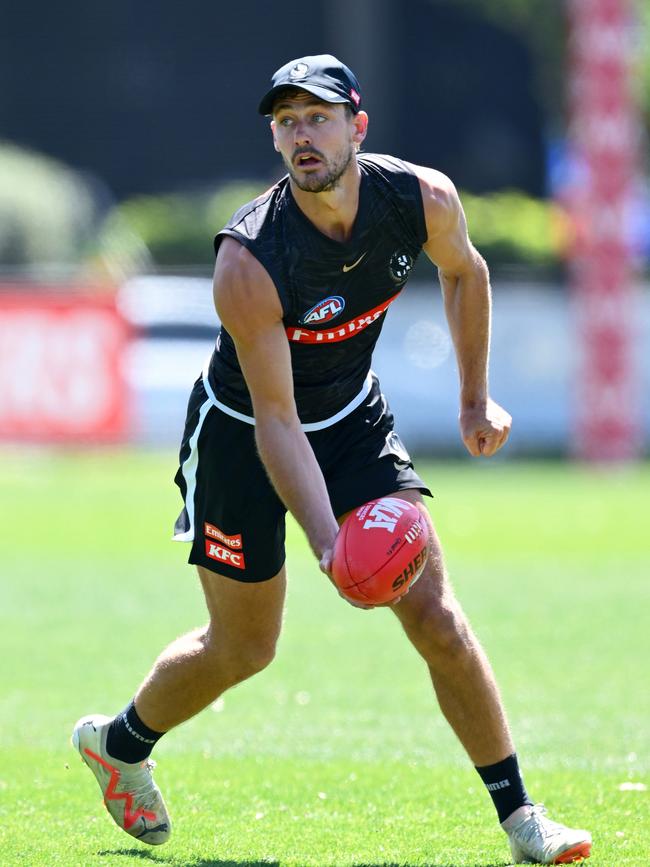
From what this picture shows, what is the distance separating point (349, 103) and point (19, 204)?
22360 millimetres

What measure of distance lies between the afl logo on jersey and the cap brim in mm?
664

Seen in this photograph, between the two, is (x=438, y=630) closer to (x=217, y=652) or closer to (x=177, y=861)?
(x=217, y=652)

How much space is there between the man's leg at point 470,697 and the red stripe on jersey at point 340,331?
2.51 ft

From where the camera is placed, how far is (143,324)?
794 inches

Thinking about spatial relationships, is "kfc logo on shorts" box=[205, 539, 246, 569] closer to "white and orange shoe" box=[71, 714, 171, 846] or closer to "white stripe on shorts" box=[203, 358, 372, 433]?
"white stripe on shorts" box=[203, 358, 372, 433]

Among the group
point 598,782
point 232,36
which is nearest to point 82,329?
point 598,782

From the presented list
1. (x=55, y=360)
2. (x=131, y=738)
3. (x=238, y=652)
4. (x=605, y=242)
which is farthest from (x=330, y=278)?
(x=605, y=242)

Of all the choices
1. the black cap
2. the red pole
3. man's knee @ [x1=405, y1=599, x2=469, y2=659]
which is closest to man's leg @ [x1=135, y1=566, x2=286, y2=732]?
man's knee @ [x1=405, y1=599, x2=469, y2=659]

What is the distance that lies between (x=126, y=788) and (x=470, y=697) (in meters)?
1.31

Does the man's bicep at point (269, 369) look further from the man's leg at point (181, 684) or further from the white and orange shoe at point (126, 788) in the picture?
the white and orange shoe at point (126, 788)

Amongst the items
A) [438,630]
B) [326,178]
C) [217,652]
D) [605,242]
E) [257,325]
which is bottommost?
[605,242]

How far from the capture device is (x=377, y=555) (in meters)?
5.17

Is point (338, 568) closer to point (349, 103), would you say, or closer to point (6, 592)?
point (349, 103)

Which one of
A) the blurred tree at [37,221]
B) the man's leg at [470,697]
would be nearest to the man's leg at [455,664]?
the man's leg at [470,697]
